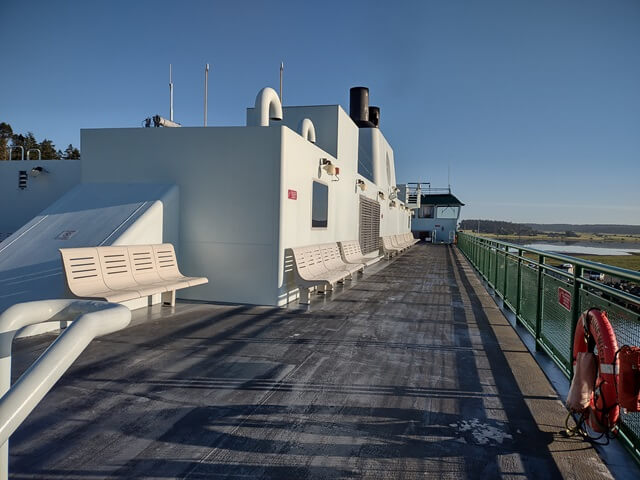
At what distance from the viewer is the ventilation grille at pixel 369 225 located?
45.6 feet

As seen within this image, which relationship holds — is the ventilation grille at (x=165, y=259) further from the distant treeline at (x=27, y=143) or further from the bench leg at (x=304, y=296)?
the distant treeline at (x=27, y=143)

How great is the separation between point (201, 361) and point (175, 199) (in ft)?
11.7

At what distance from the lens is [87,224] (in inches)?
243

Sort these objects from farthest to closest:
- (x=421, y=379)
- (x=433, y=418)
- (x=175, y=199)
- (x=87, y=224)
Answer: (x=175, y=199), (x=87, y=224), (x=421, y=379), (x=433, y=418)

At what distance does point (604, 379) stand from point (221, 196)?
5451 millimetres

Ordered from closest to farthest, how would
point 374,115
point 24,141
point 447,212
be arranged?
point 374,115 → point 447,212 → point 24,141

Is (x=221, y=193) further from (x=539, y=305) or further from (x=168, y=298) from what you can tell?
(x=539, y=305)

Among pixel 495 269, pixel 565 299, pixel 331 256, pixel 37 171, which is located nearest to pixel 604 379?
pixel 565 299

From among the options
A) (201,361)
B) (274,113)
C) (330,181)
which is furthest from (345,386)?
(330,181)

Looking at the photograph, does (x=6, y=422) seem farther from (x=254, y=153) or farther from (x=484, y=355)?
(x=254, y=153)

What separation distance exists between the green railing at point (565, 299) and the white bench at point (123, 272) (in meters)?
4.19

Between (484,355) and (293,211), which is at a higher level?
(293,211)

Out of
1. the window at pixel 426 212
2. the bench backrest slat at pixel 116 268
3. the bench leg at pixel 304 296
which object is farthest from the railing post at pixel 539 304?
the window at pixel 426 212

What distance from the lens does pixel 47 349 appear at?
909 millimetres
